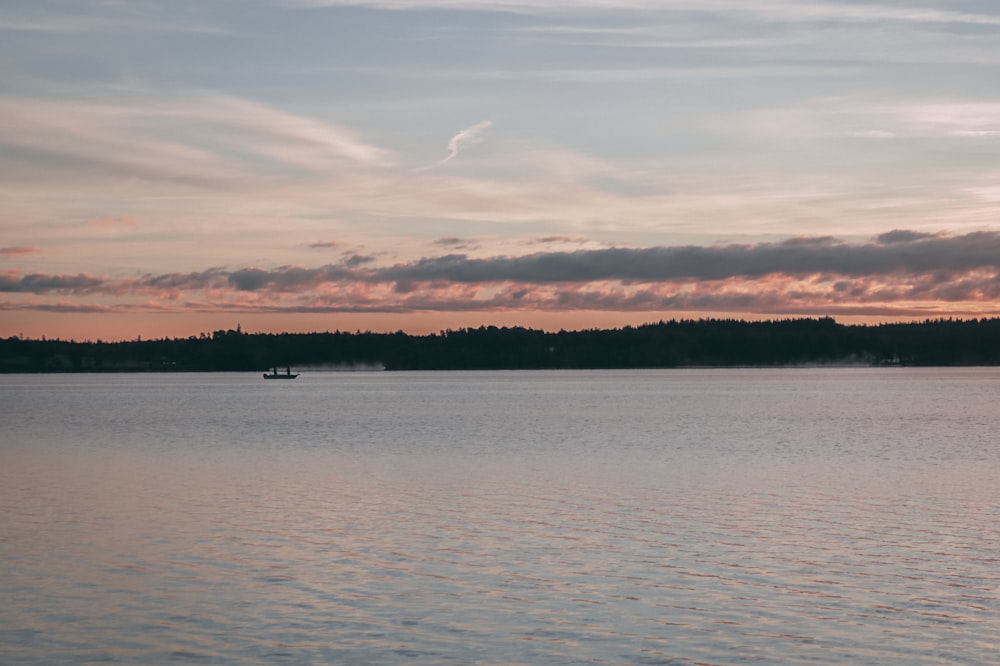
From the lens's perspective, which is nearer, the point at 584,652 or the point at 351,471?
the point at 584,652

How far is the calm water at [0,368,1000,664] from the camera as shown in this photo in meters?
18.2

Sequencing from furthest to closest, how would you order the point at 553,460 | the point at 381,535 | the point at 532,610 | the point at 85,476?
the point at 553,460 → the point at 85,476 → the point at 381,535 → the point at 532,610

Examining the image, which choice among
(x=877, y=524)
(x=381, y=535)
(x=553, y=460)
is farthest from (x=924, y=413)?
(x=381, y=535)

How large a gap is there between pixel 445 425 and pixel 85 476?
43845 mm

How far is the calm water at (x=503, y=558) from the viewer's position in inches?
715

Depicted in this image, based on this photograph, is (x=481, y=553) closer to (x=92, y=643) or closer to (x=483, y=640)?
(x=483, y=640)

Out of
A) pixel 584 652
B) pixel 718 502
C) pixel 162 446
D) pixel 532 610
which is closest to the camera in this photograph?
pixel 584 652

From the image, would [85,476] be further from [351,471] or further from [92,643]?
[92,643]

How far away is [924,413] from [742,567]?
88.9 meters

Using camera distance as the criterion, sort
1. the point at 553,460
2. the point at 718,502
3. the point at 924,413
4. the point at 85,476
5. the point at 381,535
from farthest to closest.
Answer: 1. the point at 924,413
2. the point at 553,460
3. the point at 85,476
4. the point at 718,502
5. the point at 381,535

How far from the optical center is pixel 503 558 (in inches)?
1014

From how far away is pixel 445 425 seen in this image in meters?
87.8

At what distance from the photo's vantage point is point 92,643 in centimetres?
1816

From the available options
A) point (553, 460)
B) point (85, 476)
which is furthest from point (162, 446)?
point (553, 460)
